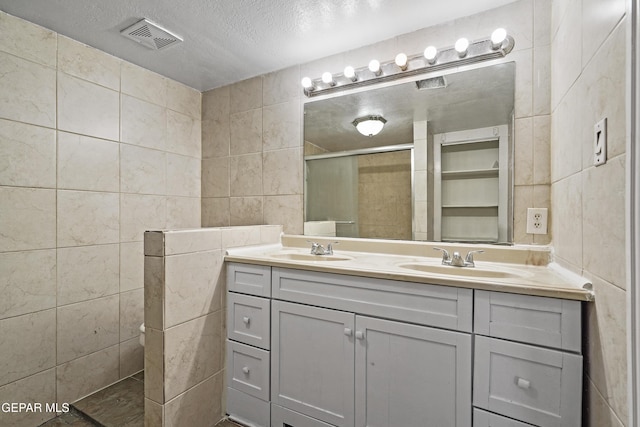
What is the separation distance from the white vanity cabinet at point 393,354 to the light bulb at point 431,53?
1.21 m

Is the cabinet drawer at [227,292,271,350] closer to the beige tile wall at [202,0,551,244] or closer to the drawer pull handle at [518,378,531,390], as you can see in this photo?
the beige tile wall at [202,0,551,244]

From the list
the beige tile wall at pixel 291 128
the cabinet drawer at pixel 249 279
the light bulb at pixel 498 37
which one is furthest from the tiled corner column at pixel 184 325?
the light bulb at pixel 498 37

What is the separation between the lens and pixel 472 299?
1.03m

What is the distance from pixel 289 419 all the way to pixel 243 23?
204 cm

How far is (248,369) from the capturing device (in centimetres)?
154

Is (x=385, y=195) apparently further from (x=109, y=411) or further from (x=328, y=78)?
(x=109, y=411)

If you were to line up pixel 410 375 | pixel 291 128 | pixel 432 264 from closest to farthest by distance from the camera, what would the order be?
pixel 410 375 < pixel 432 264 < pixel 291 128

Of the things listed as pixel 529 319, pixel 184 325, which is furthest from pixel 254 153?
pixel 529 319

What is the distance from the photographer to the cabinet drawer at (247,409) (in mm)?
1476

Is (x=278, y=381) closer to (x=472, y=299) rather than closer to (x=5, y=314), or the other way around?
(x=472, y=299)

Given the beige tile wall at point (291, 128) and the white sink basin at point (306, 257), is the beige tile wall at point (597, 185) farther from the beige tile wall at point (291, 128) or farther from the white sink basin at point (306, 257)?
the white sink basin at point (306, 257)

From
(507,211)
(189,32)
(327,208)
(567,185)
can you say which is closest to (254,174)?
(327,208)

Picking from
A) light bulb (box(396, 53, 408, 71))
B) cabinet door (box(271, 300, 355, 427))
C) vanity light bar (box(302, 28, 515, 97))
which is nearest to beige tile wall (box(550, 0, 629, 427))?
vanity light bar (box(302, 28, 515, 97))

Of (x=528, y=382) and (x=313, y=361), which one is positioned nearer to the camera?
(x=528, y=382)
